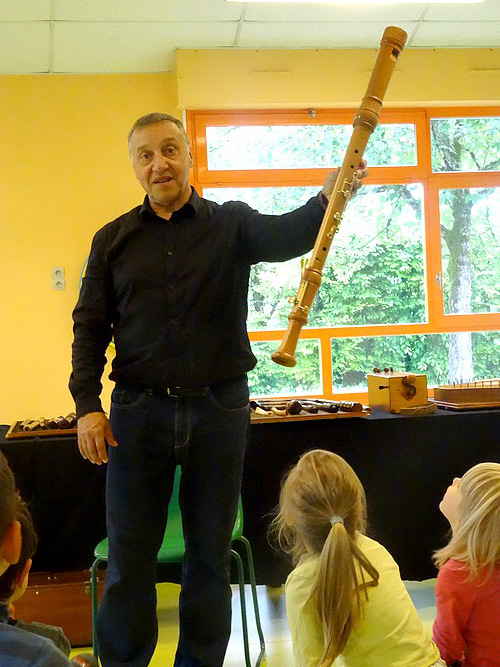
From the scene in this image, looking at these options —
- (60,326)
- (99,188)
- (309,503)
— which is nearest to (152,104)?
(99,188)

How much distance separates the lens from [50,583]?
8.75 feet

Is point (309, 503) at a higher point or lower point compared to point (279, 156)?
lower

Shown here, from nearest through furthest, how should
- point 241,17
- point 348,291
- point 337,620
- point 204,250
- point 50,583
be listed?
point 337,620 < point 204,250 < point 50,583 < point 241,17 < point 348,291

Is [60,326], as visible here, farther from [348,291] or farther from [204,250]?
[204,250]

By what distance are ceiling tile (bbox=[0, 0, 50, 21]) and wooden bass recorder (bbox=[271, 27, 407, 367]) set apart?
2.55 m

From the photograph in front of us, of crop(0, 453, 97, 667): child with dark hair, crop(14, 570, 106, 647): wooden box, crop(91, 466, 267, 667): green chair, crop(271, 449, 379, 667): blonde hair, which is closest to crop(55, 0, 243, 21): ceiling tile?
crop(91, 466, 267, 667): green chair

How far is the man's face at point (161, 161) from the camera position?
78.6 inches

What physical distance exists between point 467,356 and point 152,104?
2429mm

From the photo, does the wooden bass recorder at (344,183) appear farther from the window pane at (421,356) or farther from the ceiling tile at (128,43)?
the window pane at (421,356)

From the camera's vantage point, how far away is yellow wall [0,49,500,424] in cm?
423

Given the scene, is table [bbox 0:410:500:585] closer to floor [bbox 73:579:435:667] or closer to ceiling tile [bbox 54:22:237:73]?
floor [bbox 73:579:435:667]

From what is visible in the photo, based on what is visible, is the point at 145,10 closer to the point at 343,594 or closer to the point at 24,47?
the point at 24,47

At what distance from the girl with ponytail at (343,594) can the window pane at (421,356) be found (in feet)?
9.70

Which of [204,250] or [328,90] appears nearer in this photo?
[204,250]
